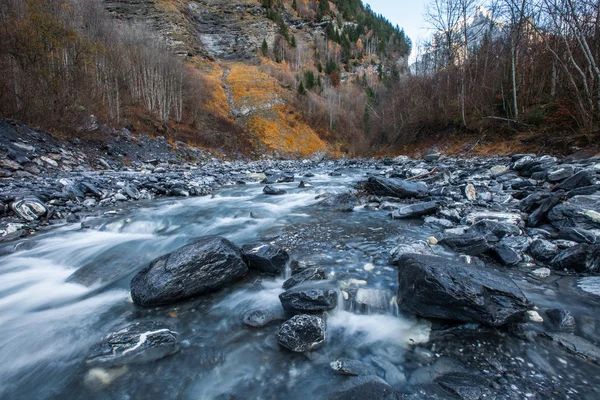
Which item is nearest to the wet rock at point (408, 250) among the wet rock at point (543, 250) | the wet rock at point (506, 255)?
the wet rock at point (506, 255)

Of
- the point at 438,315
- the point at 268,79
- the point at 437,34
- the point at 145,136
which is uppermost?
the point at 268,79

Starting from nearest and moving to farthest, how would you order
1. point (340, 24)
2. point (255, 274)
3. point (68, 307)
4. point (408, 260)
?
1. point (408, 260)
2. point (68, 307)
3. point (255, 274)
4. point (340, 24)

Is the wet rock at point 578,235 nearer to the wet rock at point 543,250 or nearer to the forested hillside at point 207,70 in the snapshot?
the wet rock at point 543,250

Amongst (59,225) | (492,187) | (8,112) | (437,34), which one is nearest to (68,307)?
(59,225)

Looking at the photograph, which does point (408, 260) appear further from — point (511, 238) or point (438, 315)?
point (511, 238)

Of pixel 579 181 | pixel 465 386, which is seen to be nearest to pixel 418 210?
pixel 579 181

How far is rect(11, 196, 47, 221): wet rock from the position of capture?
5633 millimetres

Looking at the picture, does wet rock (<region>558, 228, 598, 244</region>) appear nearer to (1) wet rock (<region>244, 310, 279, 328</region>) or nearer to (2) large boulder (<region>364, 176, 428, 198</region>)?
(2) large boulder (<region>364, 176, 428, 198</region>)

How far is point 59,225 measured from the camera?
564 centimetres

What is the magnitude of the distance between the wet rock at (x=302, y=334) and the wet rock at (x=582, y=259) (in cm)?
288

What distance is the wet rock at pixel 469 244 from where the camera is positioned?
11.4 feet

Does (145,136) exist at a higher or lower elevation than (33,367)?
higher

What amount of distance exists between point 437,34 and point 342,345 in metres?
21.1

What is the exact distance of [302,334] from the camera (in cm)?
223
